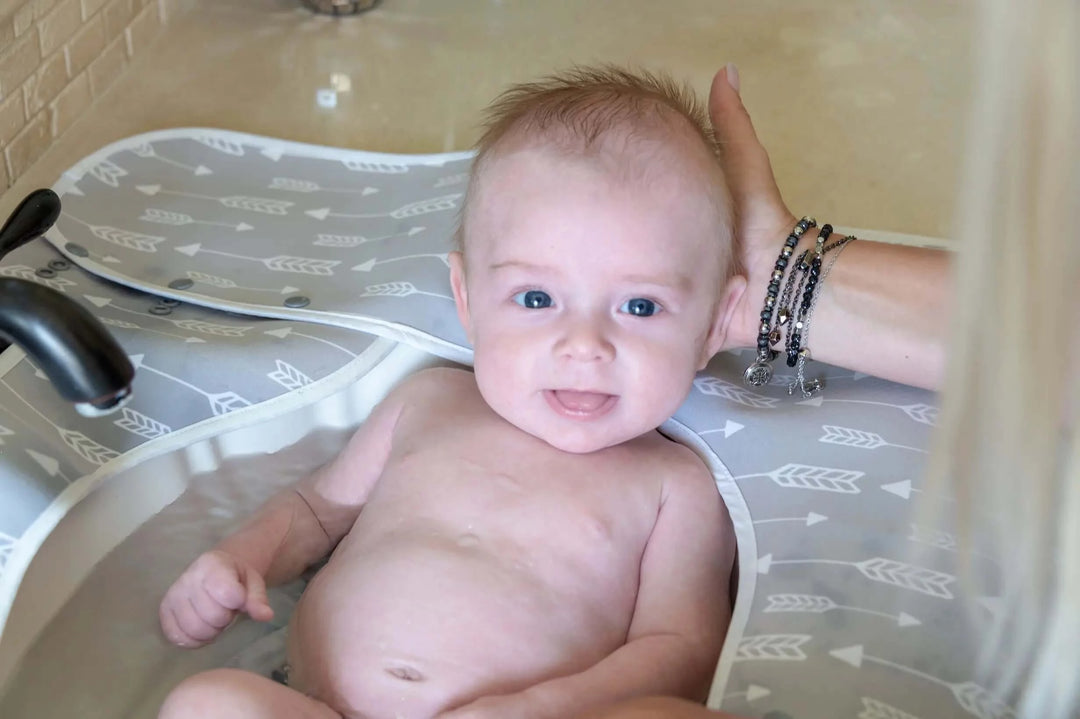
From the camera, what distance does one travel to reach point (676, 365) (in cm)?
95

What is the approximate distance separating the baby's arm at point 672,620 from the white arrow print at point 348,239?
411 mm

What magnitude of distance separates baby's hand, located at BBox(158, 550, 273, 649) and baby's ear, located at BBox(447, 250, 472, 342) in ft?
0.96

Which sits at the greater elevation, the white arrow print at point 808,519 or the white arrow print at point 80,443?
the white arrow print at point 808,519

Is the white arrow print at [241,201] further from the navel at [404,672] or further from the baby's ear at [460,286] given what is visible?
the navel at [404,672]

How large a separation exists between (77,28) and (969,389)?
1273 millimetres

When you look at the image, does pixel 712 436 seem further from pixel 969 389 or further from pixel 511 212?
pixel 969 389

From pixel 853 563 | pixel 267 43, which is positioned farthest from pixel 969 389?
pixel 267 43

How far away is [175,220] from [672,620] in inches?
28.0

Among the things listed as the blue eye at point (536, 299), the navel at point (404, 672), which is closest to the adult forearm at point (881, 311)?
the blue eye at point (536, 299)

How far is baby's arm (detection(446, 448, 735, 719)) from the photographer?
83 cm

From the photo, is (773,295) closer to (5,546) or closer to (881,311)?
(881,311)

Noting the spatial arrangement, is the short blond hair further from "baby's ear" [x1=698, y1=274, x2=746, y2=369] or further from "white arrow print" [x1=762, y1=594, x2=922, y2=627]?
"white arrow print" [x1=762, y1=594, x2=922, y2=627]

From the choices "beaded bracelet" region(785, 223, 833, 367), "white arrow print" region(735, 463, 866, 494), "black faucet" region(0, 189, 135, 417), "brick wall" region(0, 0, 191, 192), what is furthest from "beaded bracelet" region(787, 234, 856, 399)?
"brick wall" region(0, 0, 191, 192)

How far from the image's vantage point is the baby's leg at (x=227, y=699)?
0.74m
